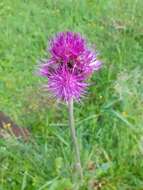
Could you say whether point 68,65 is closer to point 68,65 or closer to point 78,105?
point 68,65

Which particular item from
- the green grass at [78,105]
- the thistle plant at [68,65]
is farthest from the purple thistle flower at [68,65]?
the green grass at [78,105]

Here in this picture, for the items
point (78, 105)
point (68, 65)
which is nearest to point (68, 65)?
point (68, 65)

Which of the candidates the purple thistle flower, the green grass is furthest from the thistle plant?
the green grass

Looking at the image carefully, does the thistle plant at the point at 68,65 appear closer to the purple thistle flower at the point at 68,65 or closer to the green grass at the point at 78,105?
the purple thistle flower at the point at 68,65

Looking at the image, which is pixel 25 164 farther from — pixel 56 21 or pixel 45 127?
pixel 56 21

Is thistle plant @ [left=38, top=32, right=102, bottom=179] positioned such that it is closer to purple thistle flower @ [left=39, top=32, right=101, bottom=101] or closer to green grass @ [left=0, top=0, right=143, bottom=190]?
purple thistle flower @ [left=39, top=32, right=101, bottom=101]

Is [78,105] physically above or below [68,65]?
below

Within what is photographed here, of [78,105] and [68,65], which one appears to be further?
[78,105]
